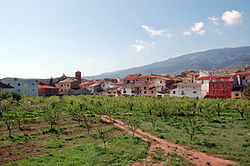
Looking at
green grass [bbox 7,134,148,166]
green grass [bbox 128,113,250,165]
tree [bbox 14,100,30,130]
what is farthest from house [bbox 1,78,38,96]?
Result: green grass [bbox 128,113,250,165]

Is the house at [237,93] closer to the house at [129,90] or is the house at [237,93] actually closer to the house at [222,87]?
the house at [222,87]

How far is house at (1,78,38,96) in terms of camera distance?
66125 millimetres

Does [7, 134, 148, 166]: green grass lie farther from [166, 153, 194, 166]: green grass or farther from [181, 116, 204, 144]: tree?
[181, 116, 204, 144]: tree

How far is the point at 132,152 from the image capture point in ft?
46.5

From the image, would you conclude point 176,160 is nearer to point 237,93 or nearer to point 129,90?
point 237,93

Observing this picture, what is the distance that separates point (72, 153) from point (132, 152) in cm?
505

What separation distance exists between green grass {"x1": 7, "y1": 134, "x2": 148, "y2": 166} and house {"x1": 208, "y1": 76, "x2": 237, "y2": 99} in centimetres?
5442

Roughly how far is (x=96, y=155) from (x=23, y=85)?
6820 cm

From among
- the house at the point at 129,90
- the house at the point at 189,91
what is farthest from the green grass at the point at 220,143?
the house at the point at 129,90

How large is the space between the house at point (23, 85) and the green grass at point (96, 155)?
2503 inches

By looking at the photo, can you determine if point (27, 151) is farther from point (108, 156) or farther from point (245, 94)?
point (245, 94)

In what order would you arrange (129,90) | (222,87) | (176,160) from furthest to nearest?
(129,90) → (222,87) → (176,160)

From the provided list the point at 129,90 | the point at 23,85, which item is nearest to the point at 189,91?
the point at 129,90

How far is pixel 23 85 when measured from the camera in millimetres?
68500
